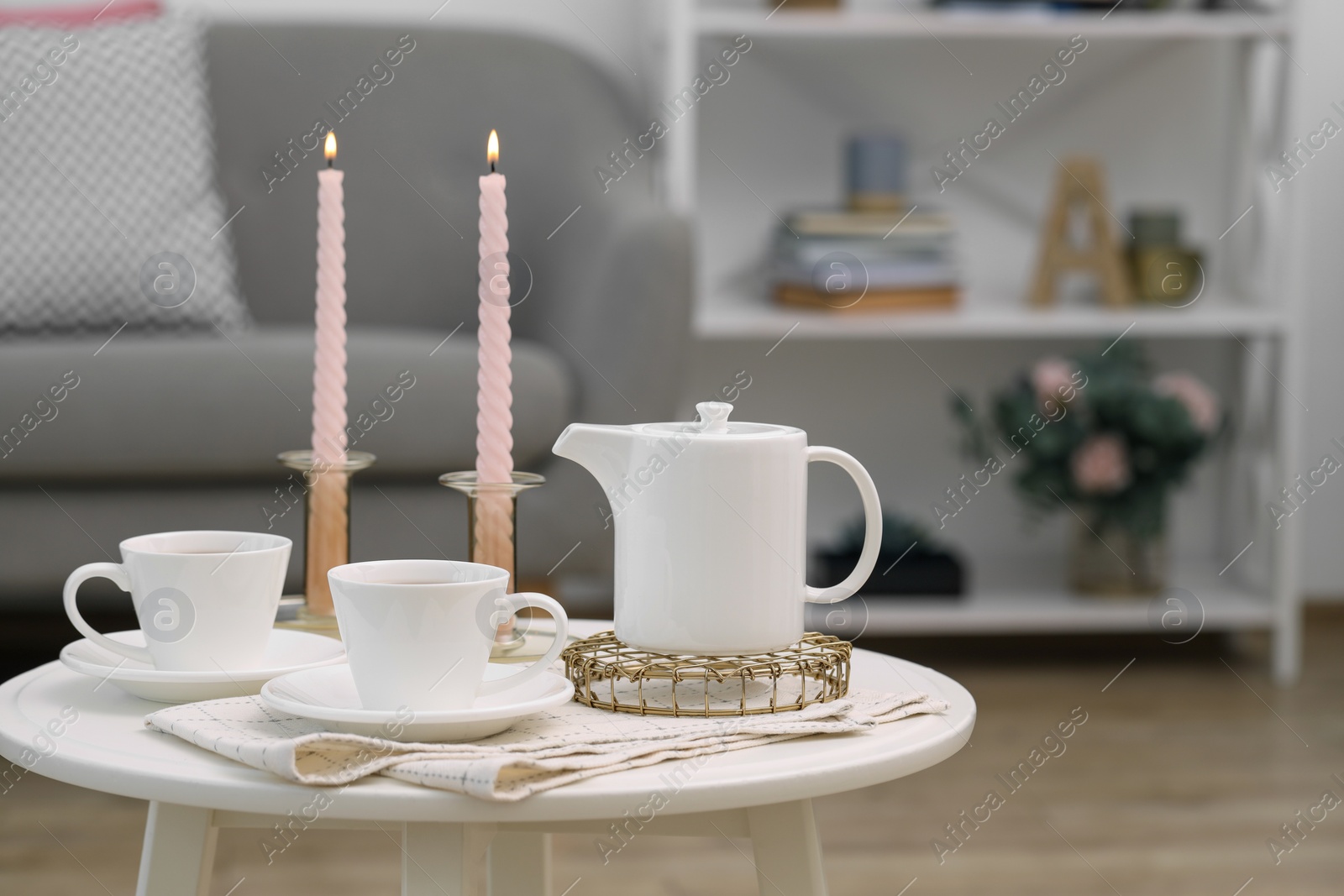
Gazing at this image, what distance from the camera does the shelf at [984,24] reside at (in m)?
2.05

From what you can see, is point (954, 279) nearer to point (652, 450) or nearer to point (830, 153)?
point (830, 153)

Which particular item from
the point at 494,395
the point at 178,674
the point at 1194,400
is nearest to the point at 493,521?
the point at 494,395

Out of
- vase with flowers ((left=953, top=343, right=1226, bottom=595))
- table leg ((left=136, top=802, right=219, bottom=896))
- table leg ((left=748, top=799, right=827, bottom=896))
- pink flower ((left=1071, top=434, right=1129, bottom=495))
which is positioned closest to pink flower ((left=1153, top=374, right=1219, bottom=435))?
vase with flowers ((left=953, top=343, right=1226, bottom=595))

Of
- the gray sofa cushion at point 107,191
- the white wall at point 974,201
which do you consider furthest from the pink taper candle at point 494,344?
the white wall at point 974,201

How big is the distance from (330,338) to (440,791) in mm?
335

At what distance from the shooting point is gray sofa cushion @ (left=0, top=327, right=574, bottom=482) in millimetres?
1606

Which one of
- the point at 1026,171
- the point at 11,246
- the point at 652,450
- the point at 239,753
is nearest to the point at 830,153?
the point at 1026,171

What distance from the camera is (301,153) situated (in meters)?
2.18

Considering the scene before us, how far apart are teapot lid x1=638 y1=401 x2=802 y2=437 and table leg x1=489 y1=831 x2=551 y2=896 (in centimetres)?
31

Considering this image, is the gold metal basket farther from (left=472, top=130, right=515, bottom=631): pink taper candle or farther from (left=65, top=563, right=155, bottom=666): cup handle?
(left=65, top=563, right=155, bottom=666): cup handle

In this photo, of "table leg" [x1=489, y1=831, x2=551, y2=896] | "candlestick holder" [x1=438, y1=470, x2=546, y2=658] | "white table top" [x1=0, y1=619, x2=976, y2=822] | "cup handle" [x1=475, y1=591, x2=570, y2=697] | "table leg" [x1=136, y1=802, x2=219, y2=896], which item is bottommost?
"table leg" [x1=489, y1=831, x2=551, y2=896]

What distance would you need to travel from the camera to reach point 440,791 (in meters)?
0.50

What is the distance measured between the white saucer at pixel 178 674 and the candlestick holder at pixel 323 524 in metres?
0.08

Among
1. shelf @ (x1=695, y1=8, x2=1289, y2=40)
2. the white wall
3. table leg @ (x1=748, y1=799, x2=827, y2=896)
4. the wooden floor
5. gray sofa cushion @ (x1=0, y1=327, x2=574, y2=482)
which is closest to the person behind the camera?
table leg @ (x1=748, y1=799, x2=827, y2=896)
